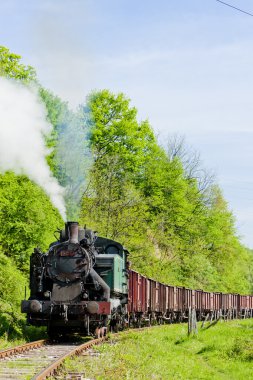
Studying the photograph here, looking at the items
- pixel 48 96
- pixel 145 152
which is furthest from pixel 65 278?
pixel 145 152

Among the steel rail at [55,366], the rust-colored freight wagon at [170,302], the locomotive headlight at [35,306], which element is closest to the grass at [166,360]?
the steel rail at [55,366]

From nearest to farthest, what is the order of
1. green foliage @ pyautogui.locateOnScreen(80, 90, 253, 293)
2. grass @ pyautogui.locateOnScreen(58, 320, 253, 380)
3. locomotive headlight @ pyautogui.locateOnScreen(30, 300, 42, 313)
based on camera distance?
grass @ pyautogui.locateOnScreen(58, 320, 253, 380) < locomotive headlight @ pyautogui.locateOnScreen(30, 300, 42, 313) < green foliage @ pyautogui.locateOnScreen(80, 90, 253, 293)

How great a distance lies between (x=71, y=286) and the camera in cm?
1970

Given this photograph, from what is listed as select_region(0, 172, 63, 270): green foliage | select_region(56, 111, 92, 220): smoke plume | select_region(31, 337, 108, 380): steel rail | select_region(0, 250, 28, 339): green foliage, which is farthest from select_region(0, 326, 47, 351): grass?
select_region(56, 111, 92, 220): smoke plume

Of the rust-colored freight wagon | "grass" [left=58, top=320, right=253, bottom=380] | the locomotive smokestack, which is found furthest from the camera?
the rust-colored freight wagon

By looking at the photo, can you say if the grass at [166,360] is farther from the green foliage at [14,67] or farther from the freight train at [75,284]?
the green foliage at [14,67]

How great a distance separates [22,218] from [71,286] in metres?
8.36

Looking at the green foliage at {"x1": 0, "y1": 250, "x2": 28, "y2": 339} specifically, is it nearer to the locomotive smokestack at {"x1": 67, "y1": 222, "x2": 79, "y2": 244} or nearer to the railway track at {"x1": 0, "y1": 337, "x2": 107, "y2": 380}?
the railway track at {"x1": 0, "y1": 337, "x2": 107, "y2": 380}

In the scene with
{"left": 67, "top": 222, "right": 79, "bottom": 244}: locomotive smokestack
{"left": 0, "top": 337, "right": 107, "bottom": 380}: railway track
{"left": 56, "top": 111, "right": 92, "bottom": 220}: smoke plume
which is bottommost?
{"left": 0, "top": 337, "right": 107, "bottom": 380}: railway track

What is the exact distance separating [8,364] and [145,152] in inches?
1559

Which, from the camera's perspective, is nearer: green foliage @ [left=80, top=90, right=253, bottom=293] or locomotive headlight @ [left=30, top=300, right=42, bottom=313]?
locomotive headlight @ [left=30, top=300, right=42, bottom=313]

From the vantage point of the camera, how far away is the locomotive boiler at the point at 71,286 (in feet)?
63.0

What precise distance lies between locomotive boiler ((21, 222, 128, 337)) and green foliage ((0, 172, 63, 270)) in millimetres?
7195

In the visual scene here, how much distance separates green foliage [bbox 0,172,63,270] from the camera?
89.0 feet
